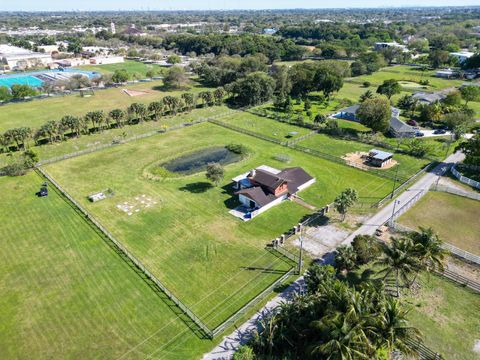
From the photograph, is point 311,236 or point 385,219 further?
point 385,219

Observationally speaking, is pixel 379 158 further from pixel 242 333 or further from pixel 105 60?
pixel 105 60

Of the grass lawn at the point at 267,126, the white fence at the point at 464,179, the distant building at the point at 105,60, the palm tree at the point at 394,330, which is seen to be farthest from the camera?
the distant building at the point at 105,60

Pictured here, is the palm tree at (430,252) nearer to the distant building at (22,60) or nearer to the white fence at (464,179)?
the white fence at (464,179)

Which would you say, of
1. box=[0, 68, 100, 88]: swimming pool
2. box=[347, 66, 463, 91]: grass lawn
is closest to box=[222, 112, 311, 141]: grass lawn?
box=[347, 66, 463, 91]: grass lawn

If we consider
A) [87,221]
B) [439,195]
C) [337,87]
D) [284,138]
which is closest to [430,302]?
[439,195]

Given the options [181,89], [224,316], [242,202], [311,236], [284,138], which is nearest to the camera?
[224,316]

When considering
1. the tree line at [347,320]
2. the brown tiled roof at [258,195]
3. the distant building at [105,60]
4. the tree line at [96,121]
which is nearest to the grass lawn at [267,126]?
the tree line at [96,121]

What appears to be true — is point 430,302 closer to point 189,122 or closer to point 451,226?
Answer: point 451,226
